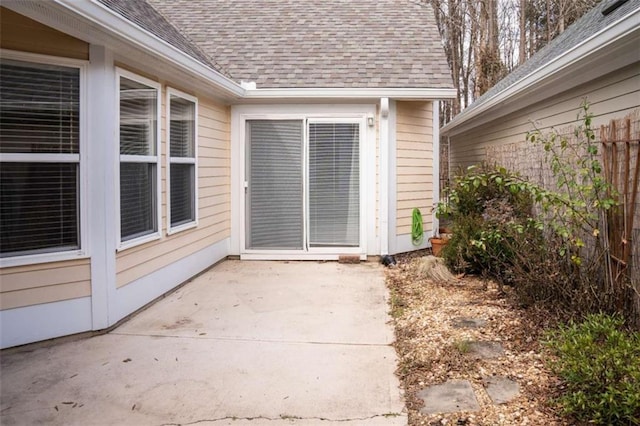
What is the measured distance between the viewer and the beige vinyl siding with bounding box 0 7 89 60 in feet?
12.1

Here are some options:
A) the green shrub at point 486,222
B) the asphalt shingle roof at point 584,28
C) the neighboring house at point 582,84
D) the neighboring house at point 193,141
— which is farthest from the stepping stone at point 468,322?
the neighboring house at point 193,141

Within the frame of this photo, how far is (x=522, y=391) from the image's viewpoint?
3.02 meters

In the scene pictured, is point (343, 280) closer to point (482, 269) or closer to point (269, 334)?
point (482, 269)

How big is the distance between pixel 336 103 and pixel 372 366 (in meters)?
4.58

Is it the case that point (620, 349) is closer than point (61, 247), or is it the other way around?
point (620, 349)

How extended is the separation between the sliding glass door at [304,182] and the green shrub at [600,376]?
4.38 meters

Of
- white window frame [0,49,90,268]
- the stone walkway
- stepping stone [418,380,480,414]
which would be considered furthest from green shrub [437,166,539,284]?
white window frame [0,49,90,268]

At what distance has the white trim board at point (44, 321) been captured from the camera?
3.75 meters

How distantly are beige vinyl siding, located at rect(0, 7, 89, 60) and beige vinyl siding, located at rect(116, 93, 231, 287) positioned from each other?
1.39 metres

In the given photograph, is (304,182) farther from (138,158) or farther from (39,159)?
(39,159)

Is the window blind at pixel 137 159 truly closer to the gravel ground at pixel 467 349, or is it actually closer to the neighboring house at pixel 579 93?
the gravel ground at pixel 467 349

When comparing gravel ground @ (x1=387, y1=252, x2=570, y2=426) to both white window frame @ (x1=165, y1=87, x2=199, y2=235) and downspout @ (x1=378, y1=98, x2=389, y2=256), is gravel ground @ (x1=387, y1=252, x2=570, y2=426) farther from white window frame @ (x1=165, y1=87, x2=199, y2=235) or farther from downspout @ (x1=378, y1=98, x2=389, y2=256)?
white window frame @ (x1=165, y1=87, x2=199, y2=235)

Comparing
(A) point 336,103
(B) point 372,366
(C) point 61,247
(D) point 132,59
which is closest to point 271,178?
(A) point 336,103

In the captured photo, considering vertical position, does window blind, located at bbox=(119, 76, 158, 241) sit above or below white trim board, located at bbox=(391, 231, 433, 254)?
above
